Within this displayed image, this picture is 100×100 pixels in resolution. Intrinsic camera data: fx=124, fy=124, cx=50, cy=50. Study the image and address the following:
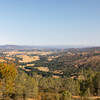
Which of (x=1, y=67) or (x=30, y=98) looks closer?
(x=30, y=98)

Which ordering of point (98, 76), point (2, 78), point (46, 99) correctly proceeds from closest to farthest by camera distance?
point (46, 99) < point (2, 78) < point (98, 76)

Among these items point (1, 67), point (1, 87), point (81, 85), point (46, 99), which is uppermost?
point (1, 67)

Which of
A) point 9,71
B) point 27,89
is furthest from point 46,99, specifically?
point 9,71

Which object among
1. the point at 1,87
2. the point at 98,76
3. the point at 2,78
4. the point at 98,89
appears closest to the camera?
the point at 1,87

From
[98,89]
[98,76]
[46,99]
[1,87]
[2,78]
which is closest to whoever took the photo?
[46,99]

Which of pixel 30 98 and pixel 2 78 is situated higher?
pixel 2 78

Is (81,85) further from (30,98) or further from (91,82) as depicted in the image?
(30,98)

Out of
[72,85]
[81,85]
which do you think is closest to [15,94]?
[72,85]

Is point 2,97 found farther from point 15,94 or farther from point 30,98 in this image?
point 30,98

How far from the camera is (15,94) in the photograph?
28406 millimetres

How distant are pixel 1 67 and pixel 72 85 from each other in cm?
2631

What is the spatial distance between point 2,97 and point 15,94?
342cm

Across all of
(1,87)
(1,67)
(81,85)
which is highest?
(1,67)

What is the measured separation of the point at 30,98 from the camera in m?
29.1
